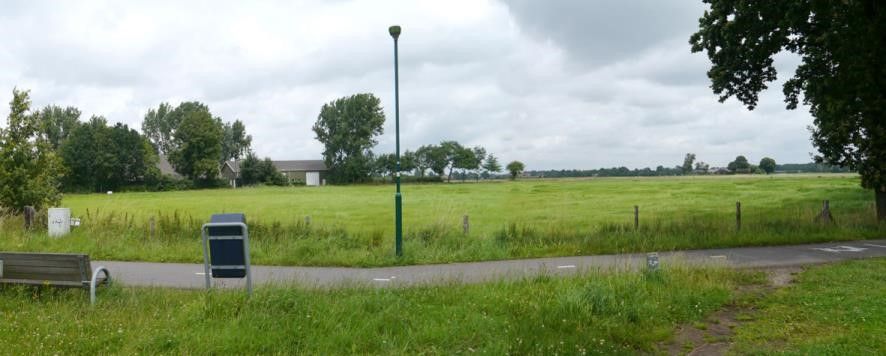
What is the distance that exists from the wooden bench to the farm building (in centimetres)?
10120

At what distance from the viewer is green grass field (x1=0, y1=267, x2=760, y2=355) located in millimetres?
5066

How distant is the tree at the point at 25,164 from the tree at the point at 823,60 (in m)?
24.7

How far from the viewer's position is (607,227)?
15469 millimetres

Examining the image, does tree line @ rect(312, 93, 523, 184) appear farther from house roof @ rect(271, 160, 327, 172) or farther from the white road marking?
the white road marking

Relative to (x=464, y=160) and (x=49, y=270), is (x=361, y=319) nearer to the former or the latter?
(x=49, y=270)

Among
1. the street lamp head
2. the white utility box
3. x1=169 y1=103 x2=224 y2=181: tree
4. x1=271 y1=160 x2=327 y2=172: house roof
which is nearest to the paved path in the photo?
the white utility box

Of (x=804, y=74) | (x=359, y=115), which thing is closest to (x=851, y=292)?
(x=804, y=74)

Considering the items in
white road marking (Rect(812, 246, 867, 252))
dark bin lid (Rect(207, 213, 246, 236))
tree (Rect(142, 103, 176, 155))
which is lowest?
white road marking (Rect(812, 246, 867, 252))

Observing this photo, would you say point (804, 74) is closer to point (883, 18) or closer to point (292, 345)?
point (883, 18)

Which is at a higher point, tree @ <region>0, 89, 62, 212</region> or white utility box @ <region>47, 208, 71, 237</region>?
tree @ <region>0, 89, 62, 212</region>

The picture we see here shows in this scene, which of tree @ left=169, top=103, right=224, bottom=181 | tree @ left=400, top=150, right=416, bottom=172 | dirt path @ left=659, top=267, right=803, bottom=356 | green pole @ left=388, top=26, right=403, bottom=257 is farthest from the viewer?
tree @ left=400, top=150, right=416, bottom=172

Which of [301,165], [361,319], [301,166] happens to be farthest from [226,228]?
[301,165]

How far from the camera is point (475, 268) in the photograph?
Answer: 415 inches

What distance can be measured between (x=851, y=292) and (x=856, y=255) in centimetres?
530
